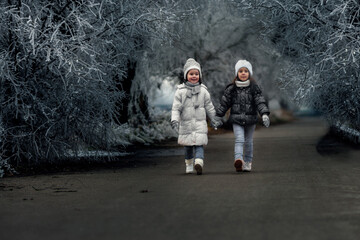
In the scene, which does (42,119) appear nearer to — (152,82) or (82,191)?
(82,191)

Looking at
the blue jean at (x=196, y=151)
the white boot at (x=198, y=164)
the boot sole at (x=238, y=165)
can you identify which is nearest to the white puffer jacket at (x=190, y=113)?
the blue jean at (x=196, y=151)

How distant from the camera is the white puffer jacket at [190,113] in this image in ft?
35.9

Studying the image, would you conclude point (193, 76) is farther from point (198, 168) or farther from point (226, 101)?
point (198, 168)

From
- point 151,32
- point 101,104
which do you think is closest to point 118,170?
point 101,104

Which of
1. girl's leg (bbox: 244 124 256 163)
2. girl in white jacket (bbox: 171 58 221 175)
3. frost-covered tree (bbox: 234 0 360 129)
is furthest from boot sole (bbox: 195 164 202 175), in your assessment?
frost-covered tree (bbox: 234 0 360 129)

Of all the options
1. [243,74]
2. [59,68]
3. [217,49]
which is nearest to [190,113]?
[243,74]

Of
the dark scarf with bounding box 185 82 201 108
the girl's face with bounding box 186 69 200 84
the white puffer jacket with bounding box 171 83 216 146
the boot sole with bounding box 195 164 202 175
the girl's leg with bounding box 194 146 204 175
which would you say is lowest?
the boot sole with bounding box 195 164 202 175

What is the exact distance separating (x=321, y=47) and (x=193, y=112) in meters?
4.21

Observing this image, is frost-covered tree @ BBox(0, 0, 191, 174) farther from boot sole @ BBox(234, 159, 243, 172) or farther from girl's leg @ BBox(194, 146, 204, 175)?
boot sole @ BBox(234, 159, 243, 172)

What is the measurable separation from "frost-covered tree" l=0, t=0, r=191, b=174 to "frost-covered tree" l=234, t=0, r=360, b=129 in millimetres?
2682

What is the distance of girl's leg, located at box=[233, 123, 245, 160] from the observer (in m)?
11.0

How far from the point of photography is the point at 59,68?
1148 cm

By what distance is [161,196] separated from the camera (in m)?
8.62

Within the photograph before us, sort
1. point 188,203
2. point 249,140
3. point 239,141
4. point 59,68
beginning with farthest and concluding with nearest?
1. point 59,68
2. point 249,140
3. point 239,141
4. point 188,203
